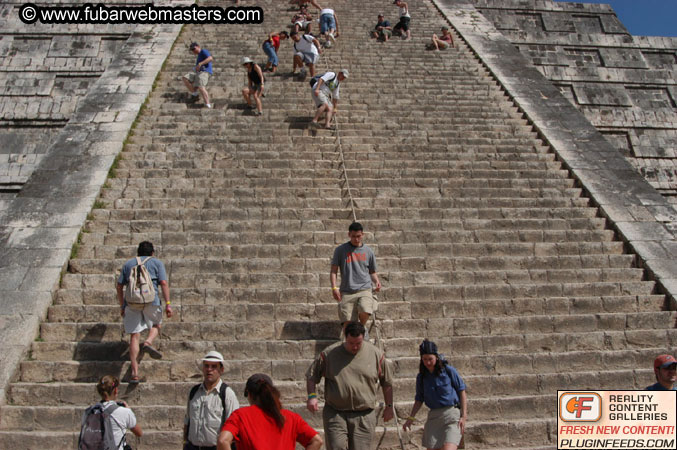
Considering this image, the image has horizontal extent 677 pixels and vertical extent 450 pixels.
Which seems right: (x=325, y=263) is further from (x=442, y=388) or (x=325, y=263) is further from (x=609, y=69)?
(x=609, y=69)

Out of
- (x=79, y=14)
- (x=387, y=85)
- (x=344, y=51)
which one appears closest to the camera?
(x=387, y=85)

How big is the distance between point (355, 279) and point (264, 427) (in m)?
2.90

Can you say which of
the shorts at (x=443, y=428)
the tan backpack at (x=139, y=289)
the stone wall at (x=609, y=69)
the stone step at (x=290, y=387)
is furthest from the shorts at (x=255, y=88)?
the stone wall at (x=609, y=69)

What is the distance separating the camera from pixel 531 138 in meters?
10.9

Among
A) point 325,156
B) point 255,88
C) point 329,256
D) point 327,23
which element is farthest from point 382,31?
point 329,256

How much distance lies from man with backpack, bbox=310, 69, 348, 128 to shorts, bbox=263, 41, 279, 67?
2.85 m

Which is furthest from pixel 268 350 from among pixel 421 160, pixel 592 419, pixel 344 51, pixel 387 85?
pixel 344 51

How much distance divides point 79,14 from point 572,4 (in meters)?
15.0

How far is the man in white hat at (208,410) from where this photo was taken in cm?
369

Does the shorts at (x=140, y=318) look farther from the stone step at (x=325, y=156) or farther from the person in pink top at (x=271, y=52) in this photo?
→ the person in pink top at (x=271, y=52)

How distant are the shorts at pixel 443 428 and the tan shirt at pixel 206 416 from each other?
1.54 m

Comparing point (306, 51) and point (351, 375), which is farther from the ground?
point (306, 51)

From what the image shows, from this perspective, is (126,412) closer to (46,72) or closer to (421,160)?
(421,160)

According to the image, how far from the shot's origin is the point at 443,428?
4258mm
